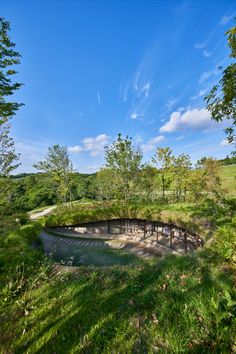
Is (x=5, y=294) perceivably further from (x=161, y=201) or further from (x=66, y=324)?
(x=161, y=201)

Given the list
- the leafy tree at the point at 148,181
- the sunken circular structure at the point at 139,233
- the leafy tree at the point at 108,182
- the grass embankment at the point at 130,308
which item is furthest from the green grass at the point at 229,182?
the grass embankment at the point at 130,308

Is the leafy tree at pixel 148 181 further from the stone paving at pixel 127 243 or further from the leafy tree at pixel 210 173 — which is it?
the stone paving at pixel 127 243

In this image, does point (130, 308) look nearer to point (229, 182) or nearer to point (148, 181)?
point (148, 181)

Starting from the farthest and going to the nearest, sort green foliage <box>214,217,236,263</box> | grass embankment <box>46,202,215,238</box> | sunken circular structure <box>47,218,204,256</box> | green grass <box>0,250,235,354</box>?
→ sunken circular structure <box>47,218,204,256</box>
grass embankment <box>46,202,215,238</box>
green foliage <box>214,217,236,263</box>
green grass <box>0,250,235,354</box>

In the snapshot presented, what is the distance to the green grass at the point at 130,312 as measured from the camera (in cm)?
253

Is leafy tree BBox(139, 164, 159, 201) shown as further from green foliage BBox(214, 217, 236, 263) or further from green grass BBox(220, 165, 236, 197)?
green foliage BBox(214, 217, 236, 263)

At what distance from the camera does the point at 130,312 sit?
3.27 metres

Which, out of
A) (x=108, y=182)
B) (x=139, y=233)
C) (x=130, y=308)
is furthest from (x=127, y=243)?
(x=130, y=308)

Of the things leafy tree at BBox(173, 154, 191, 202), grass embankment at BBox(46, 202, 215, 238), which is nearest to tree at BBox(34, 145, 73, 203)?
grass embankment at BBox(46, 202, 215, 238)

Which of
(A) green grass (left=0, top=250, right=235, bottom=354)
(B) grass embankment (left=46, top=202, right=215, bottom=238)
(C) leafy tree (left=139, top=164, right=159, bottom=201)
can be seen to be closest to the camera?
(A) green grass (left=0, top=250, right=235, bottom=354)

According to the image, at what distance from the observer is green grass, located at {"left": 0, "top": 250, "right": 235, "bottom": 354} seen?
2.53 m

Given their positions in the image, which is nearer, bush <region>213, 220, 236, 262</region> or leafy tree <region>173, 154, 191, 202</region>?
bush <region>213, 220, 236, 262</region>

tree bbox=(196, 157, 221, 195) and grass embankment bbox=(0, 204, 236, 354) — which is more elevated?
tree bbox=(196, 157, 221, 195)

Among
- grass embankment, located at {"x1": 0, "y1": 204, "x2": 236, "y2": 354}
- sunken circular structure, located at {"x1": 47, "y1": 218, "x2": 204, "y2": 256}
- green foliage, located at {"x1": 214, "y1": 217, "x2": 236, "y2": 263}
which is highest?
green foliage, located at {"x1": 214, "y1": 217, "x2": 236, "y2": 263}
